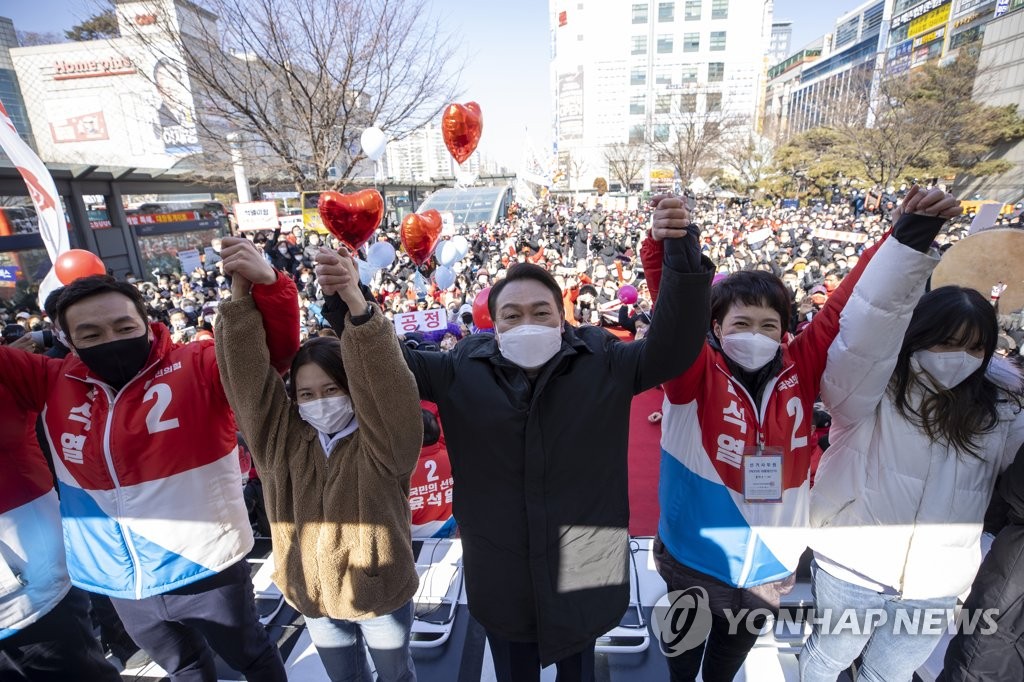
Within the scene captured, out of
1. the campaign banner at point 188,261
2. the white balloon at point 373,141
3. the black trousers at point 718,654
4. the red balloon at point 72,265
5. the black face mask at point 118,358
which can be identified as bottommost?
the black trousers at point 718,654

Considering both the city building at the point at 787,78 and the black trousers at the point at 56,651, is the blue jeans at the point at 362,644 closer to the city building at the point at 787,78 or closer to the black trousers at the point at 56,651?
the black trousers at the point at 56,651

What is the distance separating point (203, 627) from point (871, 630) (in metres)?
2.33

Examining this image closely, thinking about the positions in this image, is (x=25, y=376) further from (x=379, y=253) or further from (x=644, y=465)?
(x=379, y=253)

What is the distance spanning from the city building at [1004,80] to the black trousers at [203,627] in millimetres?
28191

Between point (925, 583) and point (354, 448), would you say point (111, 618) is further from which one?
point (925, 583)

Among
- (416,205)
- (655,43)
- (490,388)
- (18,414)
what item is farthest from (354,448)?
(655,43)

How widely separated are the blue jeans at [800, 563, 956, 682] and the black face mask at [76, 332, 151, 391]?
2464 millimetres

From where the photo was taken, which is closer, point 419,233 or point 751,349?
point 751,349

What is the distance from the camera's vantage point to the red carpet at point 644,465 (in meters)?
3.59

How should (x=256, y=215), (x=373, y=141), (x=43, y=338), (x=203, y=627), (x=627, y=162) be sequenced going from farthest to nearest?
(x=627, y=162) < (x=256, y=215) < (x=373, y=141) < (x=43, y=338) < (x=203, y=627)

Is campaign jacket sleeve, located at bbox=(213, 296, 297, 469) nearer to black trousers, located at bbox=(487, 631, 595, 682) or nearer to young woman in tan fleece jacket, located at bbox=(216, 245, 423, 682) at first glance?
young woman in tan fleece jacket, located at bbox=(216, 245, 423, 682)

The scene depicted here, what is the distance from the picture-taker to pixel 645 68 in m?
43.7

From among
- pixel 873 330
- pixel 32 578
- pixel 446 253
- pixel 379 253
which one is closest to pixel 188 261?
pixel 446 253

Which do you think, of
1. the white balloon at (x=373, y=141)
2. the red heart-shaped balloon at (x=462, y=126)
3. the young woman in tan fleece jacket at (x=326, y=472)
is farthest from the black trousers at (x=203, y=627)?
the red heart-shaped balloon at (x=462, y=126)
